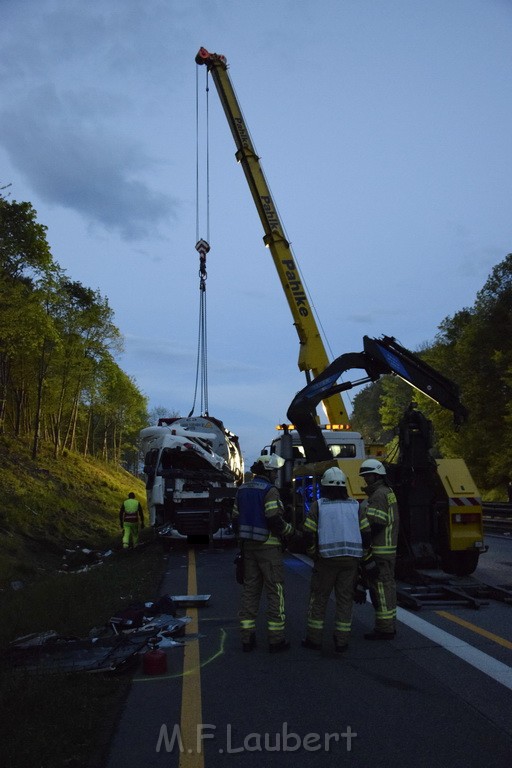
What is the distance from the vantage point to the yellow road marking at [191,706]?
4.13 m

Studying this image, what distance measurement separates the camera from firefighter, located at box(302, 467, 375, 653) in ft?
22.3

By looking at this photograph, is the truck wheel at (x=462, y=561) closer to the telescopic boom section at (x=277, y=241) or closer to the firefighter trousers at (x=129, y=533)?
the telescopic boom section at (x=277, y=241)

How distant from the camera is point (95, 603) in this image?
9.28 m

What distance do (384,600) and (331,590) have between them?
77cm

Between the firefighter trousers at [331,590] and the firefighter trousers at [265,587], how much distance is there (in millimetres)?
318

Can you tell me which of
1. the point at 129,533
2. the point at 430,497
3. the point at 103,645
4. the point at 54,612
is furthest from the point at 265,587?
the point at 129,533

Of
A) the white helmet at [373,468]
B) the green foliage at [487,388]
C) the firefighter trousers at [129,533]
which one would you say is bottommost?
the firefighter trousers at [129,533]

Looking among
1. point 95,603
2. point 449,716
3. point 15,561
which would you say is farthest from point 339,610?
point 15,561

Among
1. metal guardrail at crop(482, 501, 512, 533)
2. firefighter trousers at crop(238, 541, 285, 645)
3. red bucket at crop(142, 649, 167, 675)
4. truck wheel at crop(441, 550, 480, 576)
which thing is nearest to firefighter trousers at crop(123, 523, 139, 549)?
truck wheel at crop(441, 550, 480, 576)

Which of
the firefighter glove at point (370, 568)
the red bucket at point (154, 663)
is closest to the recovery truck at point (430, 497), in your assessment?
the firefighter glove at point (370, 568)

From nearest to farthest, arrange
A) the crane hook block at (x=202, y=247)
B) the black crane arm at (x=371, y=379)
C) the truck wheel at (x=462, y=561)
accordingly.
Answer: the truck wheel at (x=462, y=561) < the black crane arm at (x=371, y=379) < the crane hook block at (x=202, y=247)

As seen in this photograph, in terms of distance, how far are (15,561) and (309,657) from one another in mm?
13258

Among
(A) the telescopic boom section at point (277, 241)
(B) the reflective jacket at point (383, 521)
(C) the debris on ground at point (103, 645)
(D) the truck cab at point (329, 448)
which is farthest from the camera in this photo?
(A) the telescopic boom section at point (277, 241)

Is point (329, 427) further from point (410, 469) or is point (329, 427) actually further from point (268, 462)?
point (268, 462)
